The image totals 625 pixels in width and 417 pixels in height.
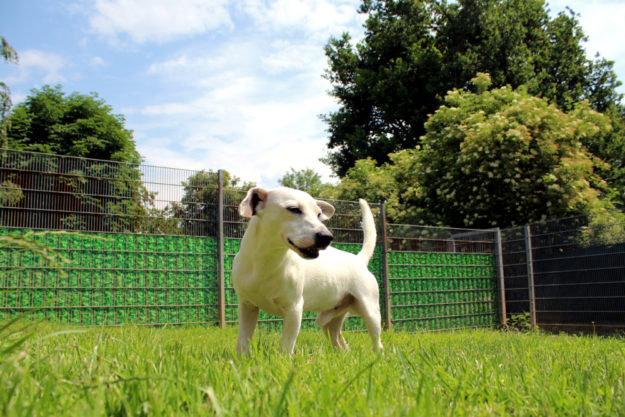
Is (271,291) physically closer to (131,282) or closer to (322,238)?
(322,238)

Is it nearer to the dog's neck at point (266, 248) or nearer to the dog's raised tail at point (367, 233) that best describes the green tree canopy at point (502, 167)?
the dog's raised tail at point (367, 233)

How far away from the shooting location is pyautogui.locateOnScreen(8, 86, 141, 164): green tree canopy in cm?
2061

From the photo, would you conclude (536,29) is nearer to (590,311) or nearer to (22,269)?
(590,311)

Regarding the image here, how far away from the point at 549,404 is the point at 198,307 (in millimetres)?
6382

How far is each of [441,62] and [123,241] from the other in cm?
1915

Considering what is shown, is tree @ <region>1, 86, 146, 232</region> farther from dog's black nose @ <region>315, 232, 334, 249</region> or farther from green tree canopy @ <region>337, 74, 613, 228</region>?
green tree canopy @ <region>337, 74, 613, 228</region>

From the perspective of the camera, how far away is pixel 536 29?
72.5 feet

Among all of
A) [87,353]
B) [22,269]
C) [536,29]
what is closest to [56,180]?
[22,269]

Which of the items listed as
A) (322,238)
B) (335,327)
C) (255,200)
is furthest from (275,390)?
(335,327)

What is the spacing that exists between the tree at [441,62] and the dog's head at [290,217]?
64.9 feet

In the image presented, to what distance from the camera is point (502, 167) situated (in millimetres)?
12758

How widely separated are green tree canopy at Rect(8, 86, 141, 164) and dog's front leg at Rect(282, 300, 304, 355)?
20.0m

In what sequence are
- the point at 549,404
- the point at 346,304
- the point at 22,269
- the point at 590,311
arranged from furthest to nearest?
the point at 590,311, the point at 22,269, the point at 346,304, the point at 549,404

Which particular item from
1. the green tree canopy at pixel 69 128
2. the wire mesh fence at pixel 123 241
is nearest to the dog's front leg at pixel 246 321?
the wire mesh fence at pixel 123 241
